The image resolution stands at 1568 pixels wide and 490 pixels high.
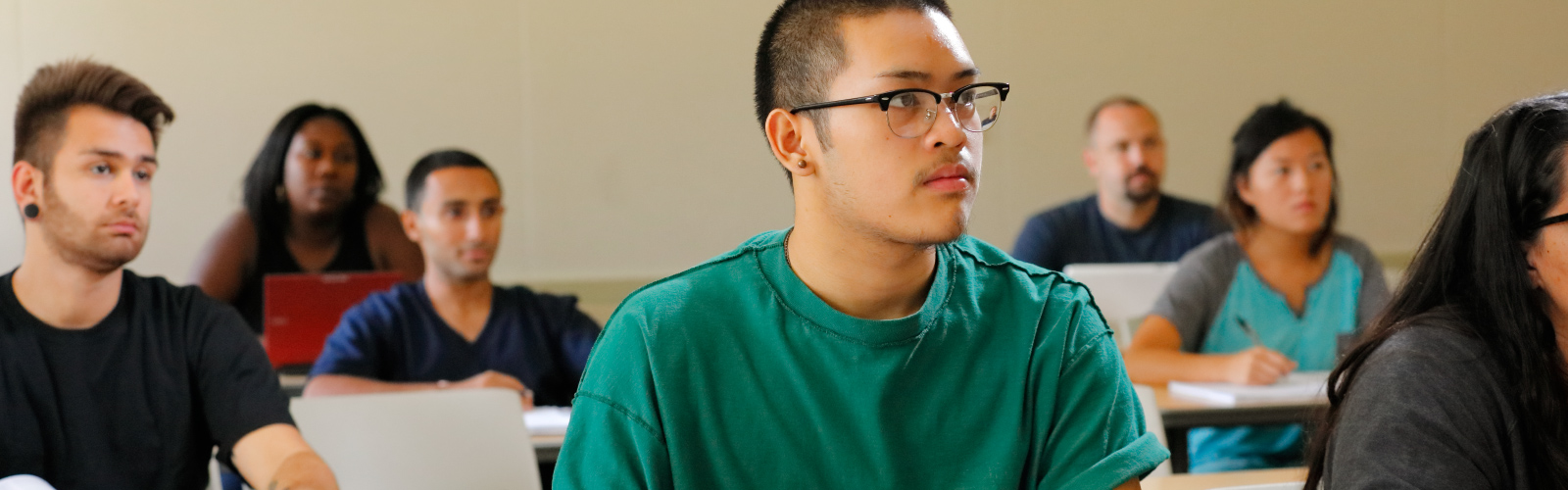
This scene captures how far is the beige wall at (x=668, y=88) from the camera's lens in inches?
156

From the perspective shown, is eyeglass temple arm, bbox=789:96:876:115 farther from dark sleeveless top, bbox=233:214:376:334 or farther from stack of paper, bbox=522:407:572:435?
dark sleeveless top, bbox=233:214:376:334

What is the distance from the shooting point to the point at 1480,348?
1.17 m

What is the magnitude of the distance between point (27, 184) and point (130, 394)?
1.15ft

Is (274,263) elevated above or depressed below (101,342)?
below

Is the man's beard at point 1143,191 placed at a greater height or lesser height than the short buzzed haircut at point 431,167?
lesser

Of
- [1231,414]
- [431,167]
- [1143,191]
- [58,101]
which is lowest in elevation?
[1231,414]

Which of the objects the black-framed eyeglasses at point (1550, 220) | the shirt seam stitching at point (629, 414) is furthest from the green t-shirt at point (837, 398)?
the black-framed eyeglasses at point (1550, 220)

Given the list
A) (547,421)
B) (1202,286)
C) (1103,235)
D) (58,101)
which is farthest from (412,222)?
(1103,235)

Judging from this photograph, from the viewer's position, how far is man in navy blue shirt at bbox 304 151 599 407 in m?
2.81

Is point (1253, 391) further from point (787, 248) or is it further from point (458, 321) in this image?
point (458, 321)

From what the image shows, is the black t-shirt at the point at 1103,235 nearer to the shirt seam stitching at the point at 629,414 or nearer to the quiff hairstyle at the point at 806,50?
the quiff hairstyle at the point at 806,50

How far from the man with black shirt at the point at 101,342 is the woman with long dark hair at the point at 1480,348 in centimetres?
138

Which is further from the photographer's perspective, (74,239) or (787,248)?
(74,239)

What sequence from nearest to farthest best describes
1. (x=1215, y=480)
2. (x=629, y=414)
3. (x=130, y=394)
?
(x=629, y=414)
(x=1215, y=480)
(x=130, y=394)
